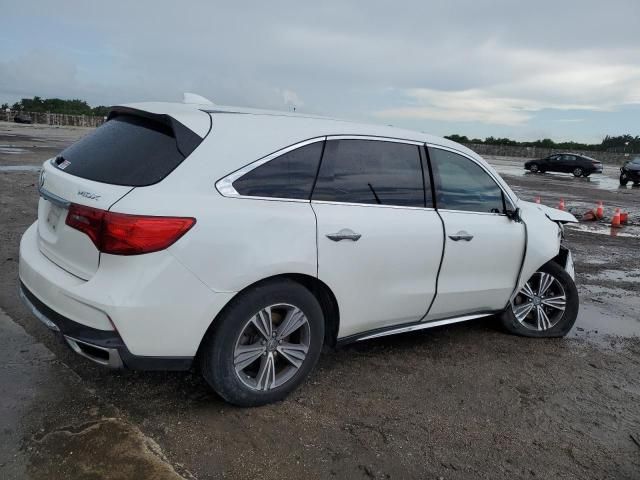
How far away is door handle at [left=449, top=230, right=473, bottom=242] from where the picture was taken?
413cm

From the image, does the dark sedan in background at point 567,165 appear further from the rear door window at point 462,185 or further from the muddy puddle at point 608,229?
the rear door window at point 462,185

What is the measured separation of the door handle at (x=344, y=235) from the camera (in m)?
3.45

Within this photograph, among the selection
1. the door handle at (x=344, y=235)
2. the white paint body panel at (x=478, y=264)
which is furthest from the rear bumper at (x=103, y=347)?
the white paint body panel at (x=478, y=264)

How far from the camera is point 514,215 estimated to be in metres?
4.67

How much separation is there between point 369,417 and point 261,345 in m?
0.78

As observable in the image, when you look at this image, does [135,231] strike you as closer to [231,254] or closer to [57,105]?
[231,254]

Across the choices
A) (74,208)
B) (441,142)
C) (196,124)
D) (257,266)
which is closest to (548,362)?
(441,142)

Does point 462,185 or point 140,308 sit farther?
point 462,185

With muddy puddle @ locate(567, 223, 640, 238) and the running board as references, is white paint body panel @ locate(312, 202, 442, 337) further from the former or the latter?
muddy puddle @ locate(567, 223, 640, 238)

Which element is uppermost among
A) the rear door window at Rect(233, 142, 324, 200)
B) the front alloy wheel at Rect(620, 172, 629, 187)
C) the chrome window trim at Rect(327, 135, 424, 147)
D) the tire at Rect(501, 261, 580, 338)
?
the chrome window trim at Rect(327, 135, 424, 147)

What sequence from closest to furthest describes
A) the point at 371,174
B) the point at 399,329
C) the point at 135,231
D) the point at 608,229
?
the point at 135,231
the point at 371,174
the point at 399,329
the point at 608,229

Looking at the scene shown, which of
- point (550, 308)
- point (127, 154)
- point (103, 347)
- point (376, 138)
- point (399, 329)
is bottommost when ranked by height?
point (550, 308)

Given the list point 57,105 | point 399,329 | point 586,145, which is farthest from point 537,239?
point 57,105

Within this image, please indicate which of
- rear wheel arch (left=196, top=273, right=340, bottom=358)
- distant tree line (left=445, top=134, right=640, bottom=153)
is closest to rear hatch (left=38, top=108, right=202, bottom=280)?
rear wheel arch (left=196, top=273, right=340, bottom=358)
